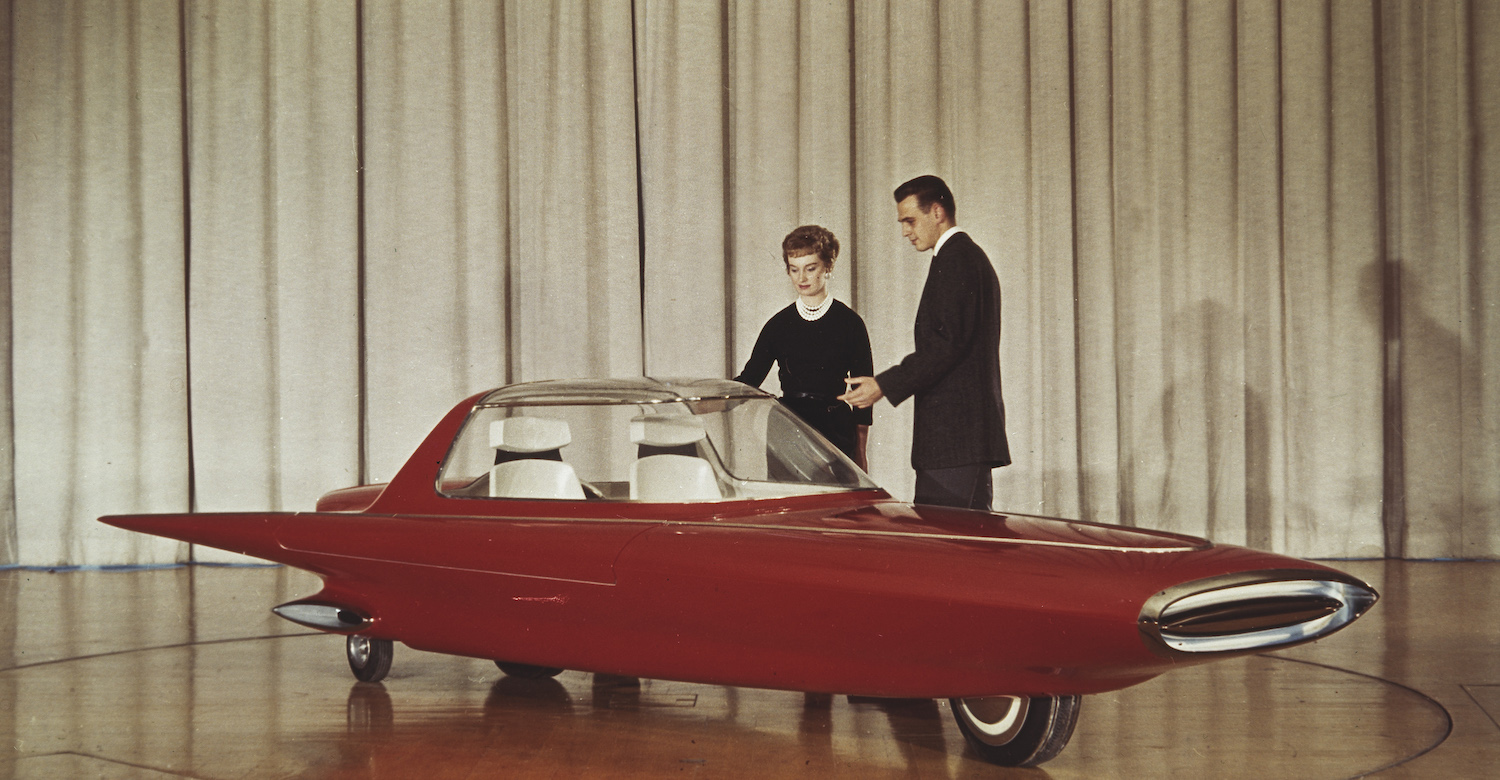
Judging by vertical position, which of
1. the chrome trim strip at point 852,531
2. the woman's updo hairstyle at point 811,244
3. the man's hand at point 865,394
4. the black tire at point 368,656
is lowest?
the black tire at point 368,656

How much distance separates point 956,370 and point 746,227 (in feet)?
9.03

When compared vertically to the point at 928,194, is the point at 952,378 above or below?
below

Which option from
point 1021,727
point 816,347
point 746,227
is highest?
point 746,227

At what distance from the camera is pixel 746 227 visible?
5.37m

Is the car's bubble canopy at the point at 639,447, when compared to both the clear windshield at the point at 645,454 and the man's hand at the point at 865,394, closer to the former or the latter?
the clear windshield at the point at 645,454

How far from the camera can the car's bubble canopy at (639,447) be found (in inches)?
103

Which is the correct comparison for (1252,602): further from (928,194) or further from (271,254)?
(271,254)

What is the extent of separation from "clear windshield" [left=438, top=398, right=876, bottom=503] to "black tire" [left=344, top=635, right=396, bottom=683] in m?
0.50

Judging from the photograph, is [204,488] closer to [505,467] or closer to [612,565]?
[505,467]

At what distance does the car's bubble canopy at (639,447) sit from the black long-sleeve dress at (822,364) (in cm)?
44

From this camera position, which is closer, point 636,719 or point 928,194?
point 636,719

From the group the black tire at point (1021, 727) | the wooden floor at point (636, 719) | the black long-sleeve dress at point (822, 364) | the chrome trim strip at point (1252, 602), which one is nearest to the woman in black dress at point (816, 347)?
the black long-sleeve dress at point (822, 364)

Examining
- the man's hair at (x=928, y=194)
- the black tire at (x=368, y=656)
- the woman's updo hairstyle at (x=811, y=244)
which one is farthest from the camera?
the woman's updo hairstyle at (x=811, y=244)

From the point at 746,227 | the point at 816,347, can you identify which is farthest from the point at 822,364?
the point at 746,227
